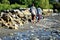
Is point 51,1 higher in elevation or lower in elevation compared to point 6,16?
lower

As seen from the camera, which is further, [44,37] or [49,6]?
[49,6]

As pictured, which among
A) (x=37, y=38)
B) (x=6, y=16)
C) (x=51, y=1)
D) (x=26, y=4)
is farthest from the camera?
(x=51, y=1)

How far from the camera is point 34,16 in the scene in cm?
2947

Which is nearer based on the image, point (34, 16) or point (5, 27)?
point (5, 27)

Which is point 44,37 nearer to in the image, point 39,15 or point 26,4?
point 39,15

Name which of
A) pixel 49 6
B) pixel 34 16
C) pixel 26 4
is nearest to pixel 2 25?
pixel 34 16

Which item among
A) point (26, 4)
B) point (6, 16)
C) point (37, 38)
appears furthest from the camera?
point (26, 4)

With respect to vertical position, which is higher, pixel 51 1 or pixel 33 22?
pixel 33 22

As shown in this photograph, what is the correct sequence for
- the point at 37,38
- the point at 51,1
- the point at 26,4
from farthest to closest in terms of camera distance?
the point at 51,1 < the point at 26,4 < the point at 37,38

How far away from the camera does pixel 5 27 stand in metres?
26.2

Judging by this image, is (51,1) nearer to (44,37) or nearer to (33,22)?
(33,22)

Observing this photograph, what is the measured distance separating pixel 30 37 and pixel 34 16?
902cm

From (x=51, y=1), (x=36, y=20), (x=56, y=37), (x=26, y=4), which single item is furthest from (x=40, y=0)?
(x=56, y=37)

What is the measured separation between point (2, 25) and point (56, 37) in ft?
27.3
